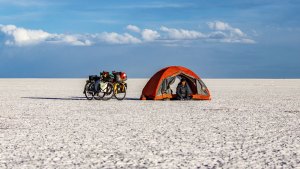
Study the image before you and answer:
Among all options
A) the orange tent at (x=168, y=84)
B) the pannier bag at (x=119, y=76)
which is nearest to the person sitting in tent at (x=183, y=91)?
the orange tent at (x=168, y=84)

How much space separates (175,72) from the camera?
22.7 meters

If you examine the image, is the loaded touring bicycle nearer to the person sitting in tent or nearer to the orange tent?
the orange tent

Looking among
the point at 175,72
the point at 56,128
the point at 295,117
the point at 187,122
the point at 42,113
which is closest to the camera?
the point at 56,128

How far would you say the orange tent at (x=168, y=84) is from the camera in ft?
74.4

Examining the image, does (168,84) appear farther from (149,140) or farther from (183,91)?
(149,140)

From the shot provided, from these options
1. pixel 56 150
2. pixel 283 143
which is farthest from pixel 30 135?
pixel 283 143

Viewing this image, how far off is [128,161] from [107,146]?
1.54m

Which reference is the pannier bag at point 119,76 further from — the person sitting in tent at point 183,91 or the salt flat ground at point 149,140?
the salt flat ground at point 149,140

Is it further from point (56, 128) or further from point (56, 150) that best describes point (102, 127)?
point (56, 150)

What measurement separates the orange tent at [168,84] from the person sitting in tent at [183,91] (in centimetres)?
Answer: 29

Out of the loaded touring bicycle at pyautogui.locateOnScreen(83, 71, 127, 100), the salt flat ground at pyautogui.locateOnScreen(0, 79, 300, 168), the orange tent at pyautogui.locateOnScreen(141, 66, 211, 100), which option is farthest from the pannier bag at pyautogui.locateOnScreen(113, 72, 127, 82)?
the salt flat ground at pyautogui.locateOnScreen(0, 79, 300, 168)

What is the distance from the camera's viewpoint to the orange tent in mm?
22688

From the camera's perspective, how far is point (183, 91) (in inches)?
908

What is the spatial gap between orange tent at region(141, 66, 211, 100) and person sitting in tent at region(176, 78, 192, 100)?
29 centimetres
